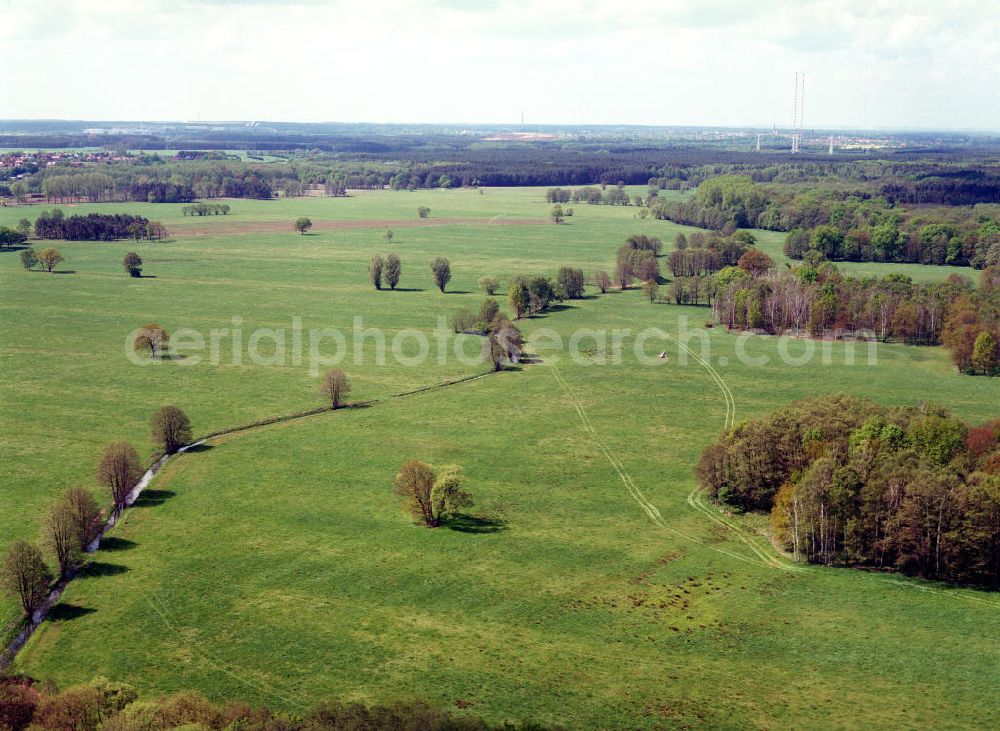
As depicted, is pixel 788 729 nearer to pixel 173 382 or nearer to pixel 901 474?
pixel 901 474

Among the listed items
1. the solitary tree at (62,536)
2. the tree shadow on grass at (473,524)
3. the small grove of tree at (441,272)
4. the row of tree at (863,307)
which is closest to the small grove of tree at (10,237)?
the small grove of tree at (441,272)

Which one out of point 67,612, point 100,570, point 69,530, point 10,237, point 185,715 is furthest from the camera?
point 10,237

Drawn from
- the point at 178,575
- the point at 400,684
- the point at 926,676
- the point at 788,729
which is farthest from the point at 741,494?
the point at 178,575

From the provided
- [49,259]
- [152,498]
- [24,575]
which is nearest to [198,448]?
[152,498]

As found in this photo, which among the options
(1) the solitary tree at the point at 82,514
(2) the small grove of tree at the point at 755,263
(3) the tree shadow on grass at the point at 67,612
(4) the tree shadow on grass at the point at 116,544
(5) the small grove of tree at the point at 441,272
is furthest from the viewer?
(2) the small grove of tree at the point at 755,263

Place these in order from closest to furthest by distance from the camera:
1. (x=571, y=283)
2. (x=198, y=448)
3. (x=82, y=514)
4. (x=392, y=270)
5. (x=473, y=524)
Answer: (x=82, y=514) < (x=473, y=524) < (x=198, y=448) < (x=571, y=283) < (x=392, y=270)

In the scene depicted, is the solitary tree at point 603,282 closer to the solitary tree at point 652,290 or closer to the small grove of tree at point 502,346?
the solitary tree at point 652,290

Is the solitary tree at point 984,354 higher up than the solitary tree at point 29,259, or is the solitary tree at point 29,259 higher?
the solitary tree at point 29,259

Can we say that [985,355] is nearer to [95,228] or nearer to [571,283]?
[571,283]
